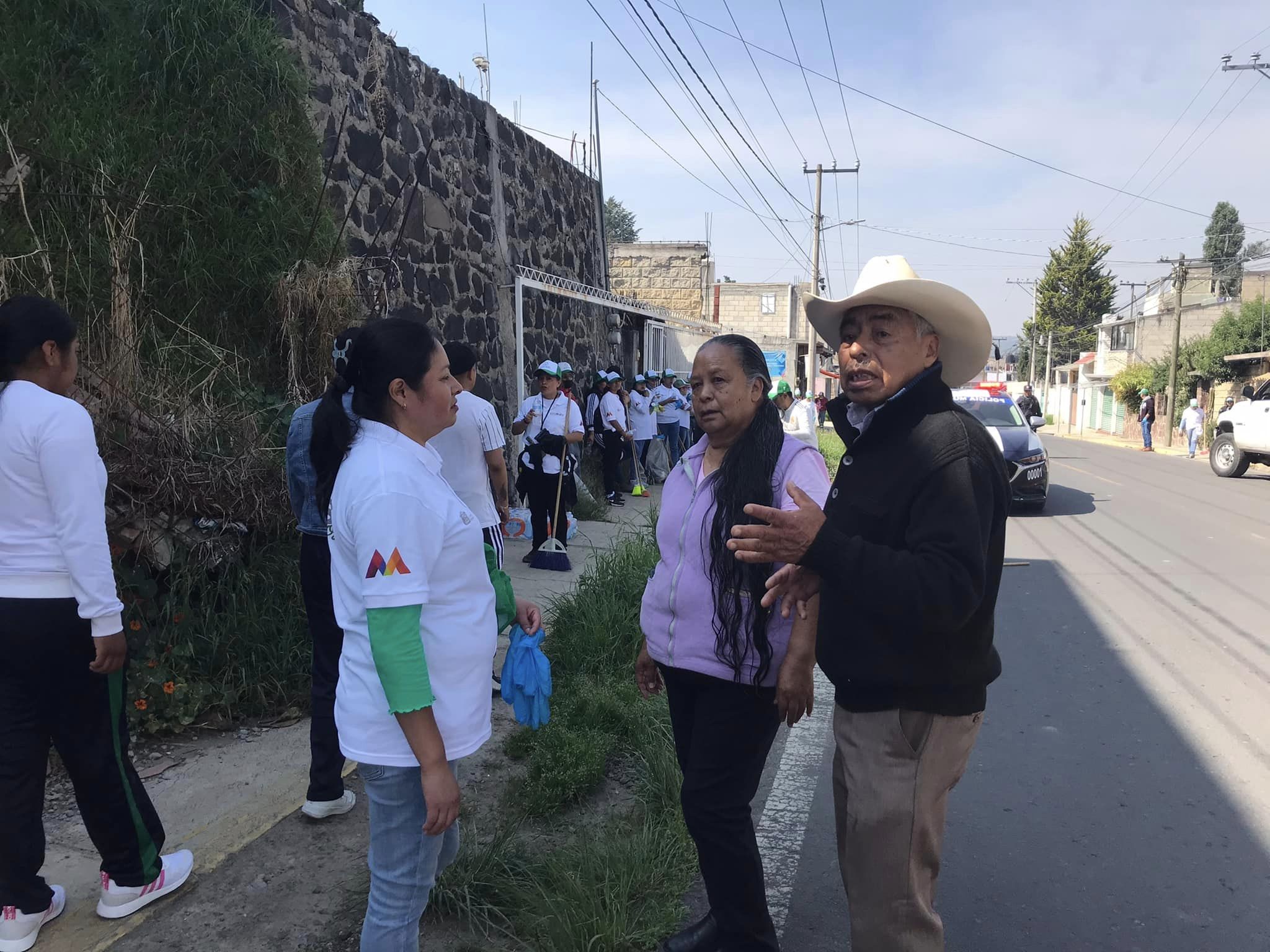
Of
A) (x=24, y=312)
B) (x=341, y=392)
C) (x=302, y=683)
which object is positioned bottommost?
(x=302, y=683)

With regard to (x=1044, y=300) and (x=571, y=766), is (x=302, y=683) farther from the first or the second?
(x=1044, y=300)

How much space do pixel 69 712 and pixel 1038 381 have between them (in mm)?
91644

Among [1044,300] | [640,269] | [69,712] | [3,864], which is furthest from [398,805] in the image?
[1044,300]

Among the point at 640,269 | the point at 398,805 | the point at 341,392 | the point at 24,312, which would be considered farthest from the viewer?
the point at 640,269

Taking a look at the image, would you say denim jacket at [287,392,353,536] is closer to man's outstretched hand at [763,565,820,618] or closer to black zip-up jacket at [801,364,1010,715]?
man's outstretched hand at [763,565,820,618]

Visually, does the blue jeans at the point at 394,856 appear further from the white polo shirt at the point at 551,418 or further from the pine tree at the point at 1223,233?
the pine tree at the point at 1223,233

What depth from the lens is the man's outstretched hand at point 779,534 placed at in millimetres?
2045

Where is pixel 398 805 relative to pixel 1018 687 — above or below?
above

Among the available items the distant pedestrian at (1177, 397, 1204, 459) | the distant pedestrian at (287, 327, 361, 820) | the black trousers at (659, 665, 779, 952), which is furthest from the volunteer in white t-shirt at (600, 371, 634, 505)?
the distant pedestrian at (1177, 397, 1204, 459)

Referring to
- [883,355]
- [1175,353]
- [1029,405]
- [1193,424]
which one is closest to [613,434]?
[883,355]

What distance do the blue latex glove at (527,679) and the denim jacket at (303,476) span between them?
119 centimetres

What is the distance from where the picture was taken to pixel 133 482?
14.6 feet

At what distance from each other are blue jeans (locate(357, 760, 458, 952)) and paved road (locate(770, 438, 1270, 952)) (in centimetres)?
144

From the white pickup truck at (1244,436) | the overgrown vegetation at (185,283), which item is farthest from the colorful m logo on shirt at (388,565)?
the white pickup truck at (1244,436)
